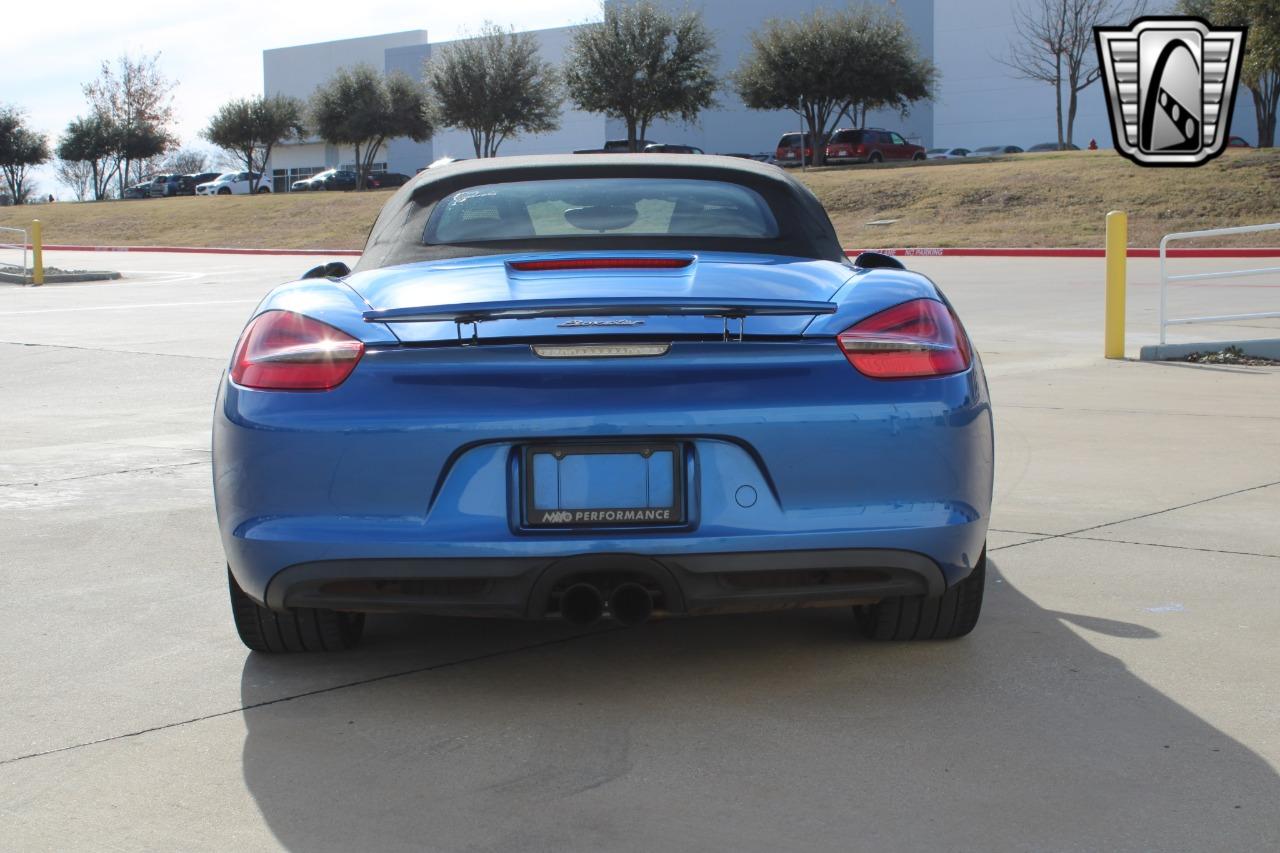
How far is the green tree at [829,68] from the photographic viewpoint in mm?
53750

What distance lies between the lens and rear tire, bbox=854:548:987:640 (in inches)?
164

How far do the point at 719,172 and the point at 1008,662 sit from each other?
1714mm

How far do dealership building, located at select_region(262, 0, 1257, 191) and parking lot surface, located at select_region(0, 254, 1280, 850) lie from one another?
62368mm

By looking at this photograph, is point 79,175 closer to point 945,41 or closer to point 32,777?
point 945,41

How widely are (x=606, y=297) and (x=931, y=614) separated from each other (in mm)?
1360

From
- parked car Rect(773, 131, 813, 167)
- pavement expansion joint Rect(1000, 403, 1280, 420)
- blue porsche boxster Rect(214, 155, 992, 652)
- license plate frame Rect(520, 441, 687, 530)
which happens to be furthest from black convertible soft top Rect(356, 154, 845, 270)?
parked car Rect(773, 131, 813, 167)

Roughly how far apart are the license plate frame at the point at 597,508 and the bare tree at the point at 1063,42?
59.9 m

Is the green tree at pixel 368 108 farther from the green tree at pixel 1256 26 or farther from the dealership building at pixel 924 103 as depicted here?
the green tree at pixel 1256 26

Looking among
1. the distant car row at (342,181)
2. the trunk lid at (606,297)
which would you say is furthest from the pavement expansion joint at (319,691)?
the distant car row at (342,181)

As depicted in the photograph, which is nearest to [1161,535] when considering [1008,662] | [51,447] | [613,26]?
[1008,662]

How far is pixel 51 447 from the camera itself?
8305 millimetres

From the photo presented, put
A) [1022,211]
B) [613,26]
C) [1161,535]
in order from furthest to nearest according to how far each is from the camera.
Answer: [613,26]
[1022,211]
[1161,535]

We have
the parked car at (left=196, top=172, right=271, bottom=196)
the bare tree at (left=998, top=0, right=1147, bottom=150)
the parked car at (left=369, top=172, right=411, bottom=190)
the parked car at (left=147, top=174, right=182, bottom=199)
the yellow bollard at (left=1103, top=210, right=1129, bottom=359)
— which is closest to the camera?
the yellow bollard at (left=1103, top=210, right=1129, bottom=359)

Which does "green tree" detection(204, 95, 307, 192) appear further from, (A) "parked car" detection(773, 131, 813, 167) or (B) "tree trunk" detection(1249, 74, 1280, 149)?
(B) "tree trunk" detection(1249, 74, 1280, 149)
